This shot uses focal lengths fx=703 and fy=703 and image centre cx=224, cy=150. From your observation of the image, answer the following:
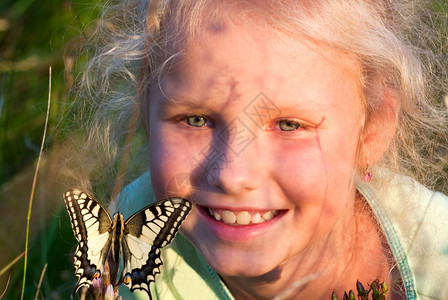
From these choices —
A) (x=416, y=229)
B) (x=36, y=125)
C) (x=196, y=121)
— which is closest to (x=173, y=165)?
(x=196, y=121)

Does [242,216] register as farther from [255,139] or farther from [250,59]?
[250,59]

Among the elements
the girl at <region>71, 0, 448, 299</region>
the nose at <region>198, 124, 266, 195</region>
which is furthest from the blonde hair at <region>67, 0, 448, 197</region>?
the nose at <region>198, 124, 266, 195</region>

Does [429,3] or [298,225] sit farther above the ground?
[429,3]

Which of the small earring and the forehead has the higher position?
the forehead

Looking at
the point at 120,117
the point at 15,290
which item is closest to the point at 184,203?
the point at 15,290

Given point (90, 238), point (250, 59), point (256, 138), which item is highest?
point (250, 59)

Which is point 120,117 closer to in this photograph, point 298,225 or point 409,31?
point 298,225

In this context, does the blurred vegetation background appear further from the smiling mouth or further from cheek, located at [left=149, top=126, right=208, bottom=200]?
the smiling mouth
